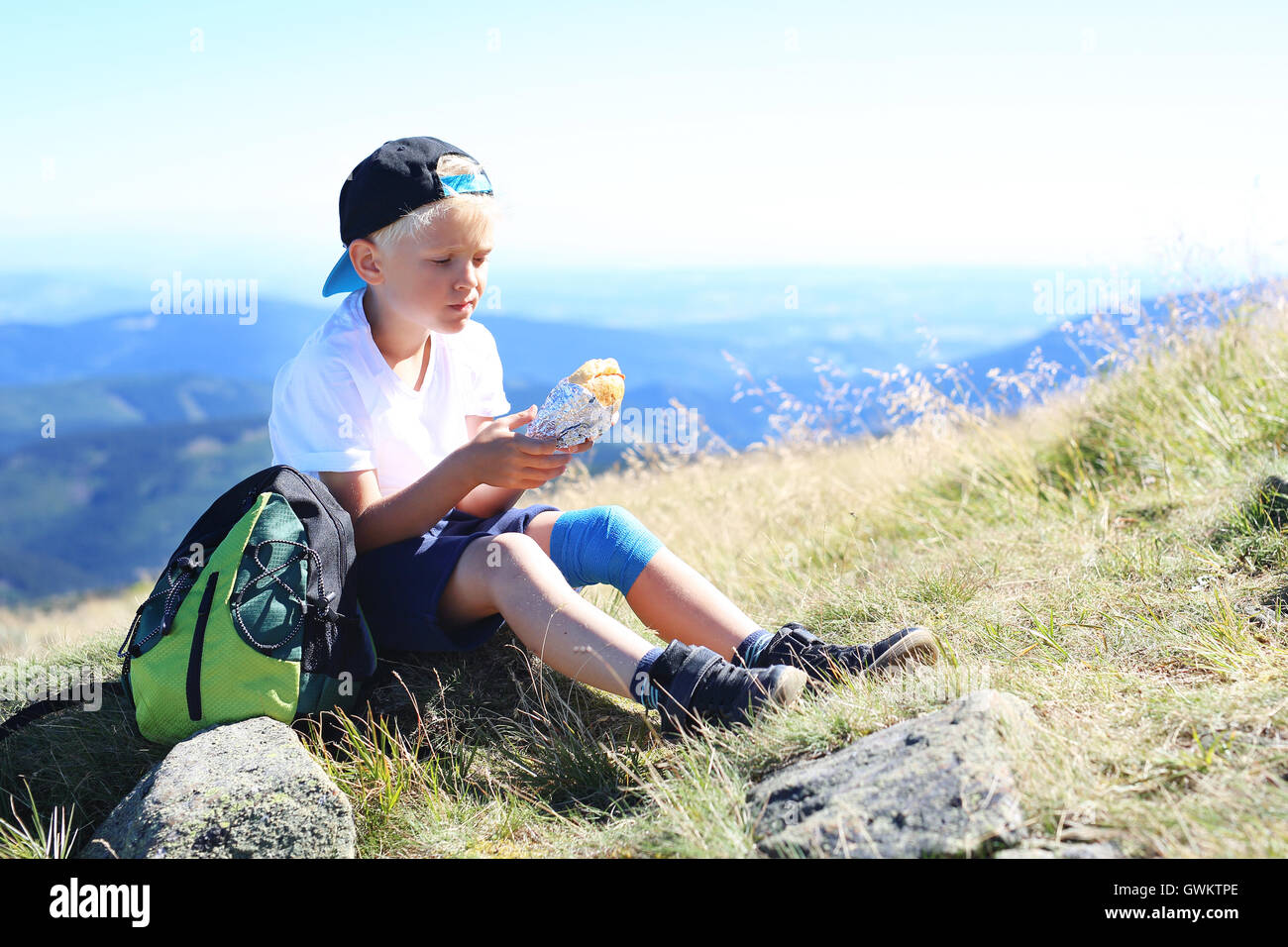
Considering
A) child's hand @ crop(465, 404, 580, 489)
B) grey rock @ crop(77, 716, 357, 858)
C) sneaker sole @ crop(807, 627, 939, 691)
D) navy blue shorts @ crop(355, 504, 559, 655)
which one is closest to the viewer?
grey rock @ crop(77, 716, 357, 858)

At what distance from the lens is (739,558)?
478 centimetres

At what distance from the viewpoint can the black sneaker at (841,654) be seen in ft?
7.95

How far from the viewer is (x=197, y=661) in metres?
2.36

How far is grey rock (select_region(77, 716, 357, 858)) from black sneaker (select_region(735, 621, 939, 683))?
1164 millimetres

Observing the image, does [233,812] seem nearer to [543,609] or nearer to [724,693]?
[543,609]

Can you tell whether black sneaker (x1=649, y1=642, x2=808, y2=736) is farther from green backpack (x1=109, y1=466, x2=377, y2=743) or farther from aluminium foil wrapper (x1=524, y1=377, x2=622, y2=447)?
green backpack (x1=109, y1=466, x2=377, y2=743)

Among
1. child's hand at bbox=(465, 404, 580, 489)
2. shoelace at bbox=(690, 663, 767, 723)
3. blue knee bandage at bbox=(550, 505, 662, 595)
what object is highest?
child's hand at bbox=(465, 404, 580, 489)

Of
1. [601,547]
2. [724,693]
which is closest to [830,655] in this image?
[724,693]

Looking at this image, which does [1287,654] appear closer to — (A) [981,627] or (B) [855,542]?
(A) [981,627]

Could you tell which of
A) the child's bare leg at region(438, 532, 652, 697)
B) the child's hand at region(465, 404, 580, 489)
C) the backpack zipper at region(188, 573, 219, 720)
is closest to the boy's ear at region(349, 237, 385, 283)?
the child's hand at region(465, 404, 580, 489)

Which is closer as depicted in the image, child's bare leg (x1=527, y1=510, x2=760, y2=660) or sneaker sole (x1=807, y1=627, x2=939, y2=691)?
sneaker sole (x1=807, y1=627, x2=939, y2=691)

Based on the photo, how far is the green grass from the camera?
183 centimetres
